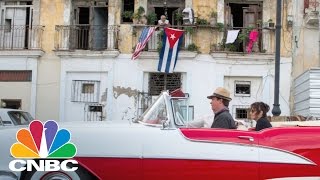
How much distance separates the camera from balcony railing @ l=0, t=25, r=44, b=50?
22.2 metres

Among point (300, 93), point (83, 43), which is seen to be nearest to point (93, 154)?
point (300, 93)

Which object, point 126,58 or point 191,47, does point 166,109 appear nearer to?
point 191,47

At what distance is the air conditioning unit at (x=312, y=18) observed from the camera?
67.3 feet

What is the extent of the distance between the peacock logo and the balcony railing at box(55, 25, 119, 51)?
50.8 feet

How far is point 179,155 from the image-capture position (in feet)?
19.5

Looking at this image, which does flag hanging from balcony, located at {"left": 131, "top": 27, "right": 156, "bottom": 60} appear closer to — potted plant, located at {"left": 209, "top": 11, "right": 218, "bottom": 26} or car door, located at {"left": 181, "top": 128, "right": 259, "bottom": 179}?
potted plant, located at {"left": 209, "top": 11, "right": 218, "bottom": 26}

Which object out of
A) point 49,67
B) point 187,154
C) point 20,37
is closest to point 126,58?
point 49,67

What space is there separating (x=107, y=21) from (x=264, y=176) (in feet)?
57.8

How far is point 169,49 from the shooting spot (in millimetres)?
21000

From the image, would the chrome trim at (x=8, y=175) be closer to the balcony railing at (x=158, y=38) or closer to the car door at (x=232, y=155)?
the car door at (x=232, y=155)

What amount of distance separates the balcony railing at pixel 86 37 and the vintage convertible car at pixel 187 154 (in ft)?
52.1

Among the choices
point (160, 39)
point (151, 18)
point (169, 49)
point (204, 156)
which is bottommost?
point (204, 156)

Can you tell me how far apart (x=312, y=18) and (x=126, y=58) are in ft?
25.6

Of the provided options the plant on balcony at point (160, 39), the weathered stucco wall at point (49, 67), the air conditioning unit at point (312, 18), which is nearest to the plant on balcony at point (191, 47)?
the plant on balcony at point (160, 39)
